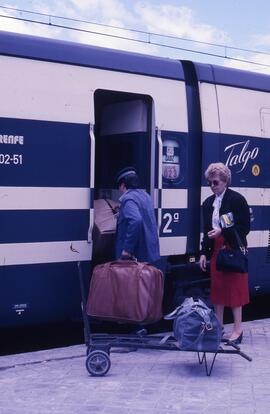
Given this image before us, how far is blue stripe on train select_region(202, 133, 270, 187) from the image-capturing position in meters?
7.96

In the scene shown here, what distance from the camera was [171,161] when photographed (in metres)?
7.64

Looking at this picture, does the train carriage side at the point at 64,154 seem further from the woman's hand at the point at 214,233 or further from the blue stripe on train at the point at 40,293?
the woman's hand at the point at 214,233

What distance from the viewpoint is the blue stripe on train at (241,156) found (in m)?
7.96

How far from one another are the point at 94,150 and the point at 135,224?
941 mm

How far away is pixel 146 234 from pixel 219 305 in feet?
3.54

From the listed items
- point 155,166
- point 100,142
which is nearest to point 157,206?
point 155,166

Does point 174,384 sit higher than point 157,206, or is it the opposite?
point 157,206

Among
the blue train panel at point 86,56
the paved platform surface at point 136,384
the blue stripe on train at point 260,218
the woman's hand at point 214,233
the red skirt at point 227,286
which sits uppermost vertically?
the blue train panel at point 86,56

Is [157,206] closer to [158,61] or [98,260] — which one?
[98,260]

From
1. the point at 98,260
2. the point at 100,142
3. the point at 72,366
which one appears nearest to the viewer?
the point at 72,366

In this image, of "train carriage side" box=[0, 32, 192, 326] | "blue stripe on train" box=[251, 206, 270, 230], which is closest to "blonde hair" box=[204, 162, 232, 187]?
"train carriage side" box=[0, 32, 192, 326]

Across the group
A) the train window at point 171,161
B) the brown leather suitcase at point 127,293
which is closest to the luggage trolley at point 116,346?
the brown leather suitcase at point 127,293

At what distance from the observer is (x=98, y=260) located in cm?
730

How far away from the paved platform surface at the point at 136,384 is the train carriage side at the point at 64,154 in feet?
2.50
